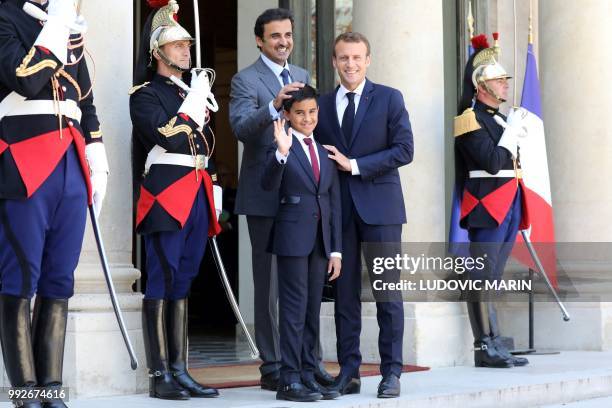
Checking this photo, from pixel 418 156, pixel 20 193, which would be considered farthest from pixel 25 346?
pixel 418 156

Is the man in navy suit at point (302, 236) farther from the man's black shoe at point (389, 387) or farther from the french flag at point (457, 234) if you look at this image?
the french flag at point (457, 234)

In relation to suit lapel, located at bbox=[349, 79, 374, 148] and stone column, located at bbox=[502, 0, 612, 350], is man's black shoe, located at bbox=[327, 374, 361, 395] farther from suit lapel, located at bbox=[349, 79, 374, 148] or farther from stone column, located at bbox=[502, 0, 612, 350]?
stone column, located at bbox=[502, 0, 612, 350]

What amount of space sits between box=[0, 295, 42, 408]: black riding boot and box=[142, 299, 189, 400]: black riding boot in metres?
1.15

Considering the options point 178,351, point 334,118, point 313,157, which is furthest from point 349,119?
point 178,351

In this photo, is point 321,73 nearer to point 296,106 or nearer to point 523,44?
point 523,44

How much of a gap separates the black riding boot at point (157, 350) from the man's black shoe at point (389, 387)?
0.99 m

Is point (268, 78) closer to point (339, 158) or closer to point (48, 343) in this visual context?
point (339, 158)

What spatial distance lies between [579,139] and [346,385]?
174 inches

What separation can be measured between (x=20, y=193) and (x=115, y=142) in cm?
139

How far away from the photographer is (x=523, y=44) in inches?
437

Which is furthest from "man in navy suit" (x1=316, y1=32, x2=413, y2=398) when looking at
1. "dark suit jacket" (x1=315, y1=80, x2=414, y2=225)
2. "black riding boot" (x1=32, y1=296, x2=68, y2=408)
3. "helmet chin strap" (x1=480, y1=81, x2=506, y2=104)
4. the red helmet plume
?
the red helmet plume

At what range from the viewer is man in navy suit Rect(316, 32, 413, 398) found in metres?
6.59

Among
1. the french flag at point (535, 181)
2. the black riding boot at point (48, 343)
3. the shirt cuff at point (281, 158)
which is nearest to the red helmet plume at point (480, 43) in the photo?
the french flag at point (535, 181)

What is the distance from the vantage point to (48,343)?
5332 millimetres
